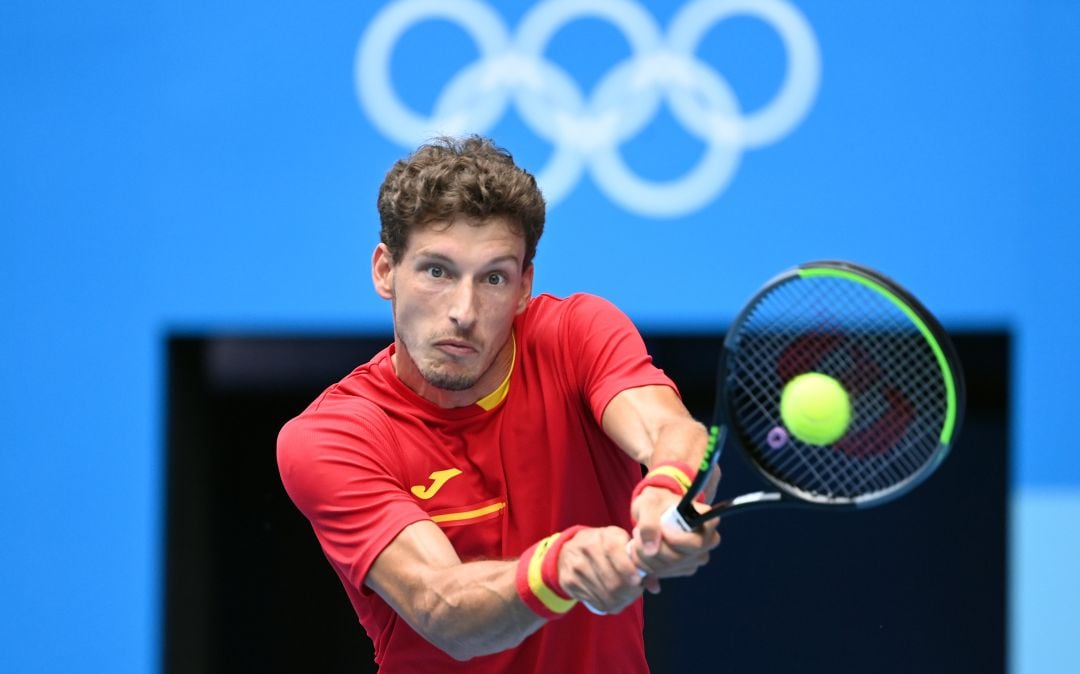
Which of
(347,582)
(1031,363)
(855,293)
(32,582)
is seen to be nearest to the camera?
(347,582)

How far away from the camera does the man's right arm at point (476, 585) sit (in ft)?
8.06

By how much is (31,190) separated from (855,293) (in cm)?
320

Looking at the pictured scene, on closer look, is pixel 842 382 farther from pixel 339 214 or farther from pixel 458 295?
pixel 339 214

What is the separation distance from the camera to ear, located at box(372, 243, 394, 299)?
324cm

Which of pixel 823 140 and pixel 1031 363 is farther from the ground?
pixel 823 140

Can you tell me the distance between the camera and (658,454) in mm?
2760

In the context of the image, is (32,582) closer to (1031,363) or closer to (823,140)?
(823,140)

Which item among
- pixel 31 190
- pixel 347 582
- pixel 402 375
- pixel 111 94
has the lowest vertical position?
pixel 347 582

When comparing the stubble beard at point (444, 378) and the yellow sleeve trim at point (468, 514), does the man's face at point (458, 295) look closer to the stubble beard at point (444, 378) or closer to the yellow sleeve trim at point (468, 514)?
the stubble beard at point (444, 378)

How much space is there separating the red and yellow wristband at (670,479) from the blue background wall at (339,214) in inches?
109

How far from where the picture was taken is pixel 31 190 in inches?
225

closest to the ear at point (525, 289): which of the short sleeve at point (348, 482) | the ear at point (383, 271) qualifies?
the ear at point (383, 271)

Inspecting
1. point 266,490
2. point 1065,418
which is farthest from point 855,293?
point 266,490

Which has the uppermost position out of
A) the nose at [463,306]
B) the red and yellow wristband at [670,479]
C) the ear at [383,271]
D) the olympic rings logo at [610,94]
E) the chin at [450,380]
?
the olympic rings logo at [610,94]
